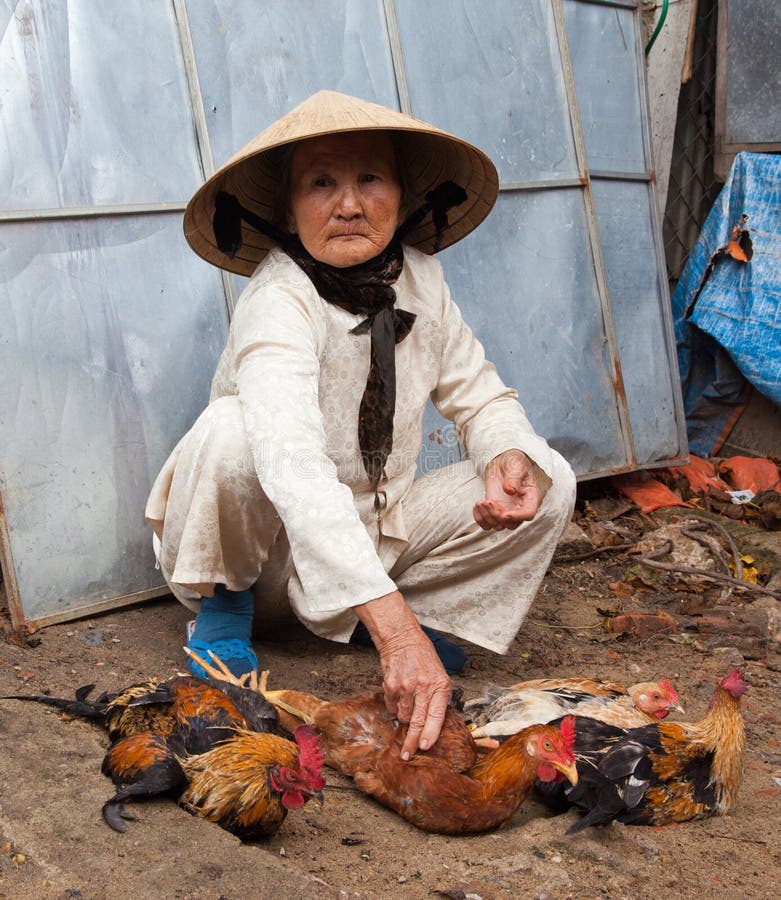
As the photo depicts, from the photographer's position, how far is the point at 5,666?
10.6 feet

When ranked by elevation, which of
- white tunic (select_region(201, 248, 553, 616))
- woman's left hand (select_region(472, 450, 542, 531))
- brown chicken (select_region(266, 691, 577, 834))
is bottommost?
brown chicken (select_region(266, 691, 577, 834))

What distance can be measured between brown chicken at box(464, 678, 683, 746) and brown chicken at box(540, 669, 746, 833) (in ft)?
0.52

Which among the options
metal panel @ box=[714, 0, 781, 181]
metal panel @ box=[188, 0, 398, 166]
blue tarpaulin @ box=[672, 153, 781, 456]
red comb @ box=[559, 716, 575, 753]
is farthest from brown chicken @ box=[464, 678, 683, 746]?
metal panel @ box=[714, 0, 781, 181]

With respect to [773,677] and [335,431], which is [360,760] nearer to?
[335,431]

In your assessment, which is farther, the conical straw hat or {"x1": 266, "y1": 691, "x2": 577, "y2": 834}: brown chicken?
the conical straw hat

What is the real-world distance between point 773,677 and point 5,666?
2.72 meters

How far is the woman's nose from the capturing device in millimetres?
3123

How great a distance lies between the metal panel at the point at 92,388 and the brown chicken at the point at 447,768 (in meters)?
1.57

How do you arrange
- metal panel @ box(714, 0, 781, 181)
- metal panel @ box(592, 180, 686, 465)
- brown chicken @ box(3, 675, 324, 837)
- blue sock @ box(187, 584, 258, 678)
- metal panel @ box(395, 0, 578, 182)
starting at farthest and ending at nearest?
metal panel @ box(714, 0, 781, 181) < metal panel @ box(592, 180, 686, 465) < metal panel @ box(395, 0, 578, 182) < blue sock @ box(187, 584, 258, 678) < brown chicken @ box(3, 675, 324, 837)

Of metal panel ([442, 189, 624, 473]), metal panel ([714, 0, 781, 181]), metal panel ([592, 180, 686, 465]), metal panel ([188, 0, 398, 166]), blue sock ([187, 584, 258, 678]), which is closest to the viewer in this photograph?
blue sock ([187, 584, 258, 678])

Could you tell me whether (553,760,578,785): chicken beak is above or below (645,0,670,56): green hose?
below

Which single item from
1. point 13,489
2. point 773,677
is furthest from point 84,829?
point 773,677

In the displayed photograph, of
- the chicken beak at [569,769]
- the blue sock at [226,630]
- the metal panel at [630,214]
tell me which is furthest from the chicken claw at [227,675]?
the metal panel at [630,214]

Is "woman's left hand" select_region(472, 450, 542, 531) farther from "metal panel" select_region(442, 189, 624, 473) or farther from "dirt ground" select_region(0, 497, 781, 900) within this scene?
"metal panel" select_region(442, 189, 624, 473)
